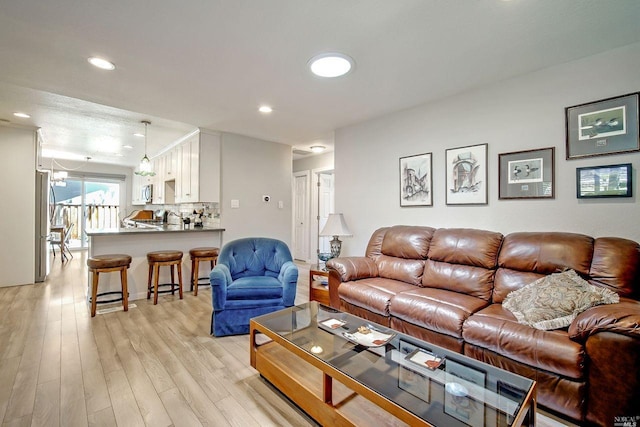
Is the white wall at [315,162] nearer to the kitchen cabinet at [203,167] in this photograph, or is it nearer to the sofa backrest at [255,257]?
the kitchen cabinet at [203,167]

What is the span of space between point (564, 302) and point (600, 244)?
2.08 ft

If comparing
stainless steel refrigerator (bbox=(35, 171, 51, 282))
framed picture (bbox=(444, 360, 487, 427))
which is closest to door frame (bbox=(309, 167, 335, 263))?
stainless steel refrigerator (bbox=(35, 171, 51, 282))

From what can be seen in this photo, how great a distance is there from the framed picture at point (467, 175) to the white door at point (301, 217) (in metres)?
3.75

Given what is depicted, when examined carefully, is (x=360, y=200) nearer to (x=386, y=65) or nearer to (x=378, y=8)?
(x=386, y=65)

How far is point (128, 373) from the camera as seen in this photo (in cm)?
195

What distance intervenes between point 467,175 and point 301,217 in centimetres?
417

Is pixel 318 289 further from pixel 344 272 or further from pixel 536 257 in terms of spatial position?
pixel 536 257

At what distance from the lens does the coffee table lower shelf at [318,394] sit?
140 cm

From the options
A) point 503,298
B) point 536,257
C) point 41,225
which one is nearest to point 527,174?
point 536,257

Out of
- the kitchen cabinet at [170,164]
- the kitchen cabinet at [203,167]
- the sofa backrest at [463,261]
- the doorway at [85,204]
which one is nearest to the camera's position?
the sofa backrest at [463,261]

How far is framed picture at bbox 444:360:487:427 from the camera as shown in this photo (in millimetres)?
1222

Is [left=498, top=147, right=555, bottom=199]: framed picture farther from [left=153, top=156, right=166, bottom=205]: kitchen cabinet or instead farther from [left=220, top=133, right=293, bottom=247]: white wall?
[left=153, top=156, right=166, bottom=205]: kitchen cabinet

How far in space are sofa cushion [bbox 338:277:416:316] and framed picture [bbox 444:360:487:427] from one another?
876 mm

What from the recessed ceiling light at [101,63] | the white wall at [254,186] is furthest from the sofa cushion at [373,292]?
the recessed ceiling light at [101,63]
